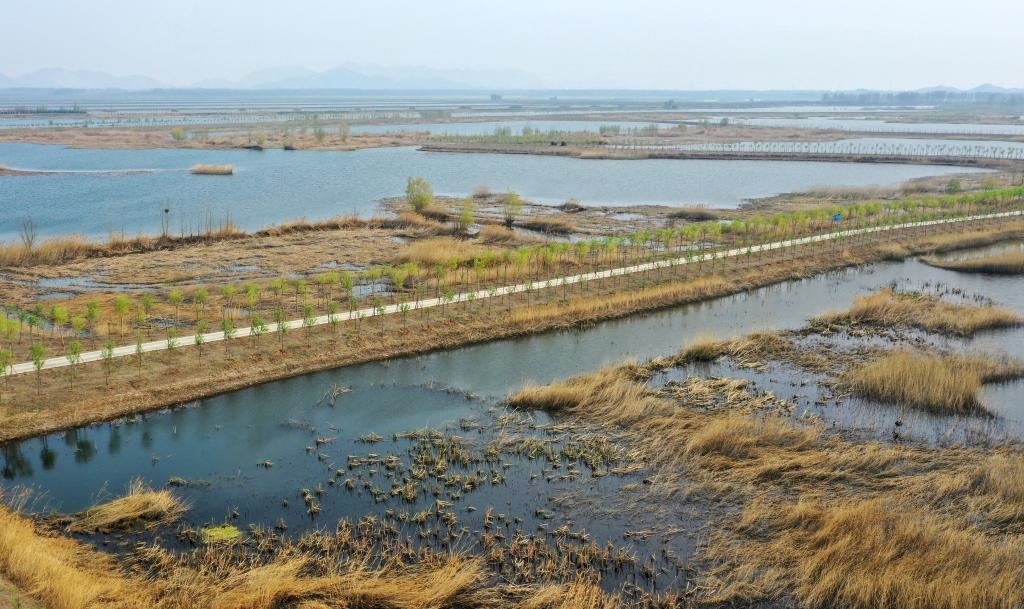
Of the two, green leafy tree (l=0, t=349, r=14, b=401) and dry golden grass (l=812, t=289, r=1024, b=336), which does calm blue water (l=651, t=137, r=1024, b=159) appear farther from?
green leafy tree (l=0, t=349, r=14, b=401)

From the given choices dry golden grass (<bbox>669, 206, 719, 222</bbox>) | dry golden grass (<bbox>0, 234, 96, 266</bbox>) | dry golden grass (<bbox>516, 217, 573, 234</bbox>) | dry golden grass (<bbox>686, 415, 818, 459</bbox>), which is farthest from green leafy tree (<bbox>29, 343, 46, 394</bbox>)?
dry golden grass (<bbox>669, 206, 719, 222</bbox>)

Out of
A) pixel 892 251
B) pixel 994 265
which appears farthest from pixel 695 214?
pixel 994 265

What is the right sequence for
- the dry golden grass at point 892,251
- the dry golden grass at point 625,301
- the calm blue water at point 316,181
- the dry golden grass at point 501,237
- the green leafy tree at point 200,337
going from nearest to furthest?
the green leafy tree at point 200,337
the dry golden grass at point 625,301
the dry golden grass at point 892,251
the dry golden grass at point 501,237
the calm blue water at point 316,181

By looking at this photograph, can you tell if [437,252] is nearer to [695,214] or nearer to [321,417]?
[321,417]

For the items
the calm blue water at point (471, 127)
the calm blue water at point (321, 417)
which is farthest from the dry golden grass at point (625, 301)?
the calm blue water at point (471, 127)

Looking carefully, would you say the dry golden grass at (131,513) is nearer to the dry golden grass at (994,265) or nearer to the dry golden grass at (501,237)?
the dry golden grass at (501,237)
